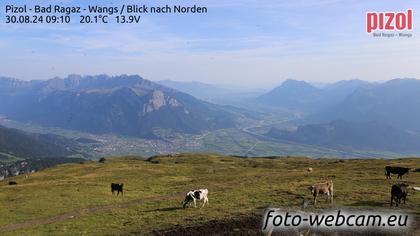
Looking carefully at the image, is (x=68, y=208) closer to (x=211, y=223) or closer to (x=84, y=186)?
(x=84, y=186)

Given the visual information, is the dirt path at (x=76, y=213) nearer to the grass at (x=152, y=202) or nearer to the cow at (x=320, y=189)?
the grass at (x=152, y=202)

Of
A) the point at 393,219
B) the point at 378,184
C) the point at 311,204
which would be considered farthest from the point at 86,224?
the point at 378,184

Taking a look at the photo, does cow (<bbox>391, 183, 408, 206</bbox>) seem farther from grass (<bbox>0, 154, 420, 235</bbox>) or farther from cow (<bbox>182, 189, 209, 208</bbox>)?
cow (<bbox>182, 189, 209, 208</bbox>)

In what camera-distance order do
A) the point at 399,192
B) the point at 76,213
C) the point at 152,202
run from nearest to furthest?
the point at 399,192 < the point at 76,213 < the point at 152,202

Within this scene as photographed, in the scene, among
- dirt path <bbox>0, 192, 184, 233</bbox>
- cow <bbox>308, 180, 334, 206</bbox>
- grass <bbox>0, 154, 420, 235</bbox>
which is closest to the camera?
grass <bbox>0, 154, 420, 235</bbox>

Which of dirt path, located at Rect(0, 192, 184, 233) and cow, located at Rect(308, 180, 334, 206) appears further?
dirt path, located at Rect(0, 192, 184, 233)

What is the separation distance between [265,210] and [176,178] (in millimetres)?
42464

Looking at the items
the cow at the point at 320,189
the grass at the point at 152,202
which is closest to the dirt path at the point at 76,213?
the grass at the point at 152,202

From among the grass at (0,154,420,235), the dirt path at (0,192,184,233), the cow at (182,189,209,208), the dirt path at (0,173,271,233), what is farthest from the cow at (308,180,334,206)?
the dirt path at (0,192,184,233)

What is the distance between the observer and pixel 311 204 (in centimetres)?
4306

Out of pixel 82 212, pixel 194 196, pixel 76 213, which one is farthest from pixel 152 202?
pixel 76 213

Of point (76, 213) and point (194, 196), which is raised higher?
point (194, 196)

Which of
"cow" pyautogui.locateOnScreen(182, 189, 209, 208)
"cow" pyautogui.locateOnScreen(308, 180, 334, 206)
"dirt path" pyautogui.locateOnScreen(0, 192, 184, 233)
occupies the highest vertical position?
"cow" pyautogui.locateOnScreen(308, 180, 334, 206)

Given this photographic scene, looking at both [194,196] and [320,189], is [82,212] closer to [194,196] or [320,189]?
[194,196]
